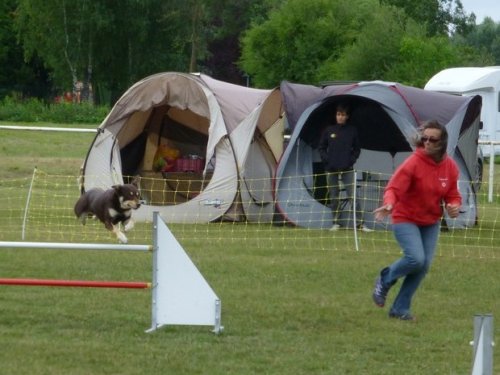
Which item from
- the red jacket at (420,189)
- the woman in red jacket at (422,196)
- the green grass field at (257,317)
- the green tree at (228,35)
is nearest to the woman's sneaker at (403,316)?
the green grass field at (257,317)

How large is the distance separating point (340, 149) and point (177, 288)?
7.61m

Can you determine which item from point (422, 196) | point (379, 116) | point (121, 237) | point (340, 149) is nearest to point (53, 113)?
point (379, 116)

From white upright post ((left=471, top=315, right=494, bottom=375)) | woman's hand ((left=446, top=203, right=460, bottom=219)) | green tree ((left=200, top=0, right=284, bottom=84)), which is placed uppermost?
green tree ((left=200, top=0, right=284, bottom=84))

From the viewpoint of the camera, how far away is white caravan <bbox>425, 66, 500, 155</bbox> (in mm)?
32250

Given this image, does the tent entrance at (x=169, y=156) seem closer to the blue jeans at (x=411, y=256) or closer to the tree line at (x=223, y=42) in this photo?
the blue jeans at (x=411, y=256)

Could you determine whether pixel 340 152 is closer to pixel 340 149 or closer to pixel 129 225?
pixel 340 149

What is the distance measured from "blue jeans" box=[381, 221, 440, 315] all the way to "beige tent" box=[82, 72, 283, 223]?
7.55m

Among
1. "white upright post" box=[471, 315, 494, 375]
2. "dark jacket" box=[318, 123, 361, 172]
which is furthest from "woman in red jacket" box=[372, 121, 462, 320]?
"dark jacket" box=[318, 123, 361, 172]

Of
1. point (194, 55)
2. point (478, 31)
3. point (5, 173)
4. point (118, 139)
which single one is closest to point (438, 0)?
point (194, 55)

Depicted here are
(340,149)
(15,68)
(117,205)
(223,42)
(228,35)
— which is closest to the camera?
(117,205)

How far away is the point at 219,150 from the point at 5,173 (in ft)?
27.9

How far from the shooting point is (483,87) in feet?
107

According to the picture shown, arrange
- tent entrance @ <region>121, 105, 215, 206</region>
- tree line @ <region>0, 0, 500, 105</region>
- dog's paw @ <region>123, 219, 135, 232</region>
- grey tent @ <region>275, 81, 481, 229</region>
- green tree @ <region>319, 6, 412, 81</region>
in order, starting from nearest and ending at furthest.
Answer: dog's paw @ <region>123, 219, 135, 232</region> < grey tent @ <region>275, 81, 481, 229</region> < tent entrance @ <region>121, 105, 215, 206</region> < green tree @ <region>319, 6, 412, 81</region> < tree line @ <region>0, 0, 500, 105</region>

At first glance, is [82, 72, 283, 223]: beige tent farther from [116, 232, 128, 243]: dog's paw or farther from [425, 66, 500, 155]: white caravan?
[425, 66, 500, 155]: white caravan
